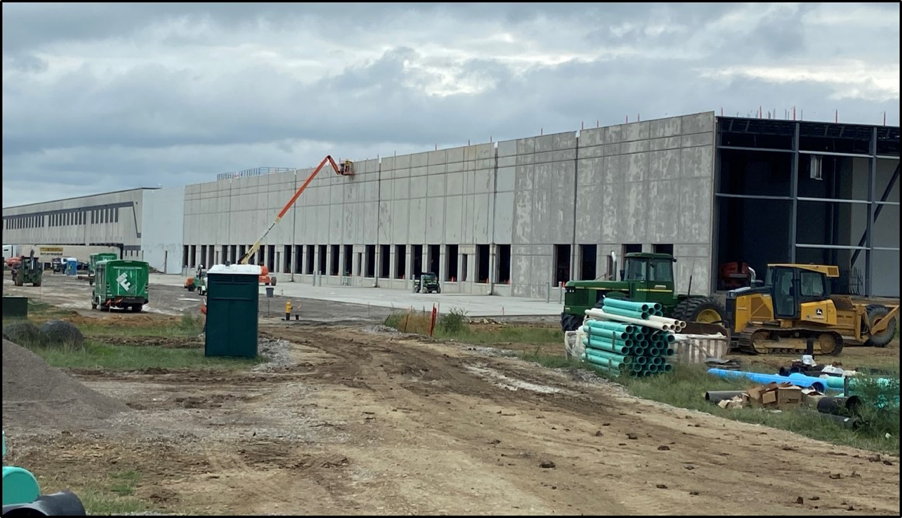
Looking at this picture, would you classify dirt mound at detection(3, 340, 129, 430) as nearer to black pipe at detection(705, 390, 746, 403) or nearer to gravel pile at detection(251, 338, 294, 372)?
gravel pile at detection(251, 338, 294, 372)

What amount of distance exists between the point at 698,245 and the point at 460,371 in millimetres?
32896

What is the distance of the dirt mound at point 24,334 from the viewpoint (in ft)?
81.2

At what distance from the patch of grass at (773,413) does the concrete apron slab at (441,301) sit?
2827 cm

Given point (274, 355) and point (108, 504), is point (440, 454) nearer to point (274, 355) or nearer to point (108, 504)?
point (108, 504)

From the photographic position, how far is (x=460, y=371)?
24422 millimetres

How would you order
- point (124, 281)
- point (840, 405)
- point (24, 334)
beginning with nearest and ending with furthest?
point (840, 405) < point (24, 334) < point (124, 281)

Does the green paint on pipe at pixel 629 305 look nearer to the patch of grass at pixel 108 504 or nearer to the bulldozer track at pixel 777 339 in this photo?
the bulldozer track at pixel 777 339

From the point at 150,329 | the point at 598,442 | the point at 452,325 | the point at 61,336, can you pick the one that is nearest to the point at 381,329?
the point at 452,325

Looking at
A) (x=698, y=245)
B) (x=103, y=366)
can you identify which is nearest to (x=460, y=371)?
(x=103, y=366)

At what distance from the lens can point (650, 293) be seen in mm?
33344

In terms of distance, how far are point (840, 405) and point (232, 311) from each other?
14681mm

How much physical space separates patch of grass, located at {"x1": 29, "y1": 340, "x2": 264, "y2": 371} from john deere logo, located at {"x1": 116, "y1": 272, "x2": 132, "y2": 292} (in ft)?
71.2

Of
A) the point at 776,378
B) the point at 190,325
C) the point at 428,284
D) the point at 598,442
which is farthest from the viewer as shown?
the point at 428,284

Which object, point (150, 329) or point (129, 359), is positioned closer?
point (129, 359)
